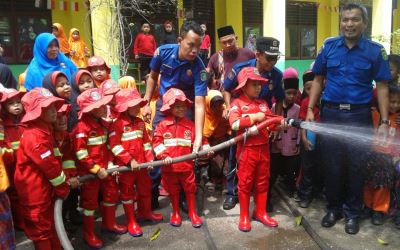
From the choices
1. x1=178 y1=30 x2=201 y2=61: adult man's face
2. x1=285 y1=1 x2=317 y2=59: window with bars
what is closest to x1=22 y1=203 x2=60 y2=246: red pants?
x1=178 y1=30 x2=201 y2=61: adult man's face

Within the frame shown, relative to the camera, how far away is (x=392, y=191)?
4.05 metres

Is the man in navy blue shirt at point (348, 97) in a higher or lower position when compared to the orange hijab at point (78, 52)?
lower

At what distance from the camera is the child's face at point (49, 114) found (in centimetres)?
311

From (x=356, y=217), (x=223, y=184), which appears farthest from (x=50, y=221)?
(x=356, y=217)

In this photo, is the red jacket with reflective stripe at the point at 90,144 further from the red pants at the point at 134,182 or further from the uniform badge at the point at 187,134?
the uniform badge at the point at 187,134

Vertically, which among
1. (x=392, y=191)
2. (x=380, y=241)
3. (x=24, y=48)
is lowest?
(x=380, y=241)

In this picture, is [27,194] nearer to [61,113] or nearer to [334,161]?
[61,113]

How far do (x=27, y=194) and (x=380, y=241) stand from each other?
3.23 metres

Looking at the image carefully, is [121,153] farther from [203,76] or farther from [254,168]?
[254,168]

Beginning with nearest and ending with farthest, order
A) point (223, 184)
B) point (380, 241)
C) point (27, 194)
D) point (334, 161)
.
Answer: point (27, 194) < point (380, 241) < point (334, 161) < point (223, 184)

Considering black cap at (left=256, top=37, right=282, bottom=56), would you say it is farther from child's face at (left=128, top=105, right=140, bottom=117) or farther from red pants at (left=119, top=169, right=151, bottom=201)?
red pants at (left=119, top=169, right=151, bottom=201)

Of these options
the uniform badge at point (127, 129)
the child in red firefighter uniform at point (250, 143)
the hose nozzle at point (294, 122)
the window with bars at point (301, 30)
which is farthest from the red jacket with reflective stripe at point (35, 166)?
the window with bars at point (301, 30)

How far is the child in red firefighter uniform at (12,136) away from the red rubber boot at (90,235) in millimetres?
603

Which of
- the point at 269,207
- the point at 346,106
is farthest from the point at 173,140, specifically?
the point at 346,106
